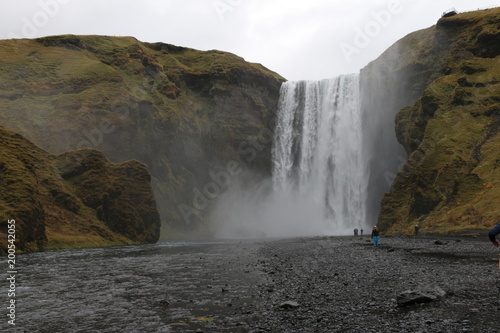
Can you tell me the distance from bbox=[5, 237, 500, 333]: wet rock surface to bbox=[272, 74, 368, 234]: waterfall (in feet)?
184

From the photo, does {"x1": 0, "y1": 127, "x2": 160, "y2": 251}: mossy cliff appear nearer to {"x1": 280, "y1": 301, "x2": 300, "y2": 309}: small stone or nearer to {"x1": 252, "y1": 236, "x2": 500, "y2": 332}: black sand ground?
{"x1": 252, "y1": 236, "x2": 500, "y2": 332}: black sand ground

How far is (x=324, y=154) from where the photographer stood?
8400 cm

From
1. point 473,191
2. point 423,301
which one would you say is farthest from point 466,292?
point 473,191

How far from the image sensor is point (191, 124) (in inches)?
3792

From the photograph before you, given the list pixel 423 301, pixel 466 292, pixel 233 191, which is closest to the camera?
pixel 423 301

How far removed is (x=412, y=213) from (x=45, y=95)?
80.6m

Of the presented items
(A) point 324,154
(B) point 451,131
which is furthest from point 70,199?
(B) point 451,131

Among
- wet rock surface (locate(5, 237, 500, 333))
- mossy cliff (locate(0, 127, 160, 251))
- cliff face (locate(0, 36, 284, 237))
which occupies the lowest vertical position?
wet rock surface (locate(5, 237, 500, 333))

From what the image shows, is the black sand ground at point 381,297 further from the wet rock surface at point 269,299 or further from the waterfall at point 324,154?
the waterfall at point 324,154

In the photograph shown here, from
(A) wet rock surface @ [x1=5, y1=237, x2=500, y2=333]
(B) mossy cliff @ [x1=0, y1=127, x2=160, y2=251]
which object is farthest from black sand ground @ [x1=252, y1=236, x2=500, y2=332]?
(B) mossy cliff @ [x1=0, y1=127, x2=160, y2=251]

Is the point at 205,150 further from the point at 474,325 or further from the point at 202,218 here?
the point at 474,325

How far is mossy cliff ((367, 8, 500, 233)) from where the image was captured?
146ft

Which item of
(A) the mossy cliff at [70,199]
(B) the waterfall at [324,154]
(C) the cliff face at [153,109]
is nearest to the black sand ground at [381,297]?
(A) the mossy cliff at [70,199]

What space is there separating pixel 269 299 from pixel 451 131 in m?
51.5
